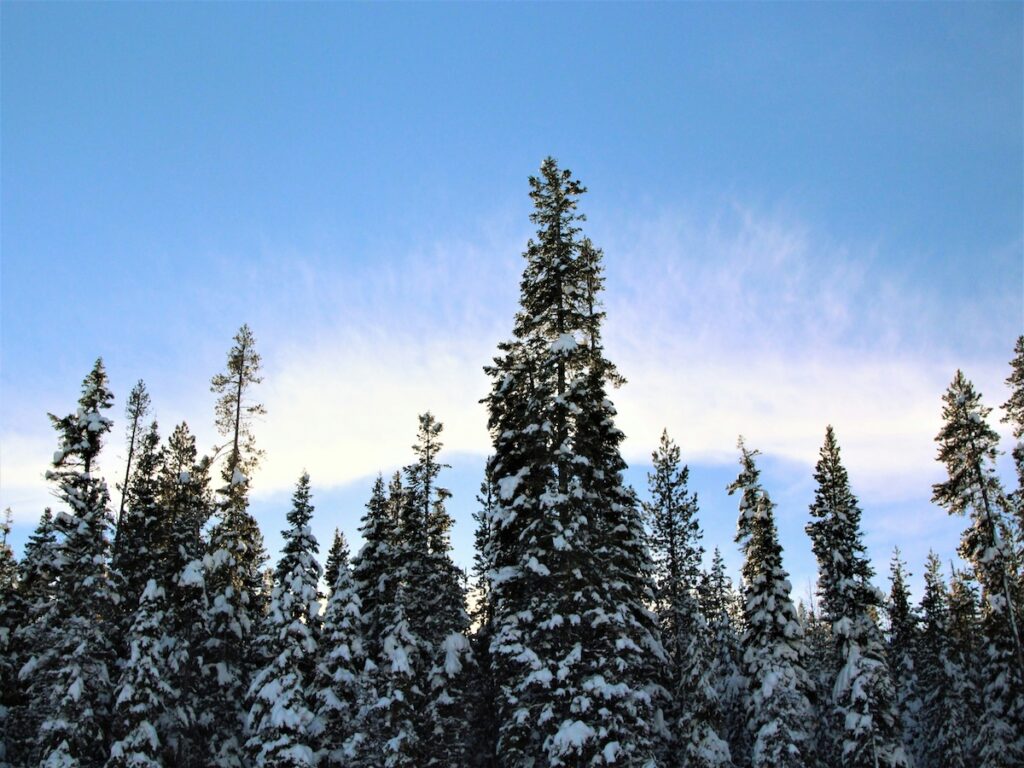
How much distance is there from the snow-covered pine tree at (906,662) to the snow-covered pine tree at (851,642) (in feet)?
52.8

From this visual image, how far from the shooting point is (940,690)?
151ft

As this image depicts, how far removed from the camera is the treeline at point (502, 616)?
23.6 meters

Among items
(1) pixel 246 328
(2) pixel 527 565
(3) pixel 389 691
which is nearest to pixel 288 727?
(3) pixel 389 691

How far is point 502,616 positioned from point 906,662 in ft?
140

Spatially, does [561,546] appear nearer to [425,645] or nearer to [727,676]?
[425,645]

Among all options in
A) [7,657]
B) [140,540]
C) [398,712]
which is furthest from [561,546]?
[7,657]

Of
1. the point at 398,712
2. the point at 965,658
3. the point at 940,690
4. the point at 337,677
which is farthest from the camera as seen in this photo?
the point at 965,658

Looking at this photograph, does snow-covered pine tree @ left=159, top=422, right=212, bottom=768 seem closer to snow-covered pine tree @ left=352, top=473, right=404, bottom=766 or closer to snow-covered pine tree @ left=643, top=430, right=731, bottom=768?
snow-covered pine tree @ left=352, top=473, right=404, bottom=766

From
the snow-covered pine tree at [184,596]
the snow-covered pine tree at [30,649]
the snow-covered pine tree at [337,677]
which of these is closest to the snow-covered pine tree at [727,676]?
Result: the snow-covered pine tree at [337,677]

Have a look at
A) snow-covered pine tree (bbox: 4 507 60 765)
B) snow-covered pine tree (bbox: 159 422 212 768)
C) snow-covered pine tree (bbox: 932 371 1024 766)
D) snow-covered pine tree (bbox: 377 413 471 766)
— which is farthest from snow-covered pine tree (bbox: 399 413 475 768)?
snow-covered pine tree (bbox: 932 371 1024 766)

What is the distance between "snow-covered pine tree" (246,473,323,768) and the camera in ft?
88.6

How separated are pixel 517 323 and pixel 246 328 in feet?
60.8

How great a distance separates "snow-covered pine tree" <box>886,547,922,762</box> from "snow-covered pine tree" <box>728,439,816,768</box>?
868 inches

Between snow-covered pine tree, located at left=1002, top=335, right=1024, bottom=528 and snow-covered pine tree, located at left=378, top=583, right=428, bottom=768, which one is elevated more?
snow-covered pine tree, located at left=1002, top=335, right=1024, bottom=528
